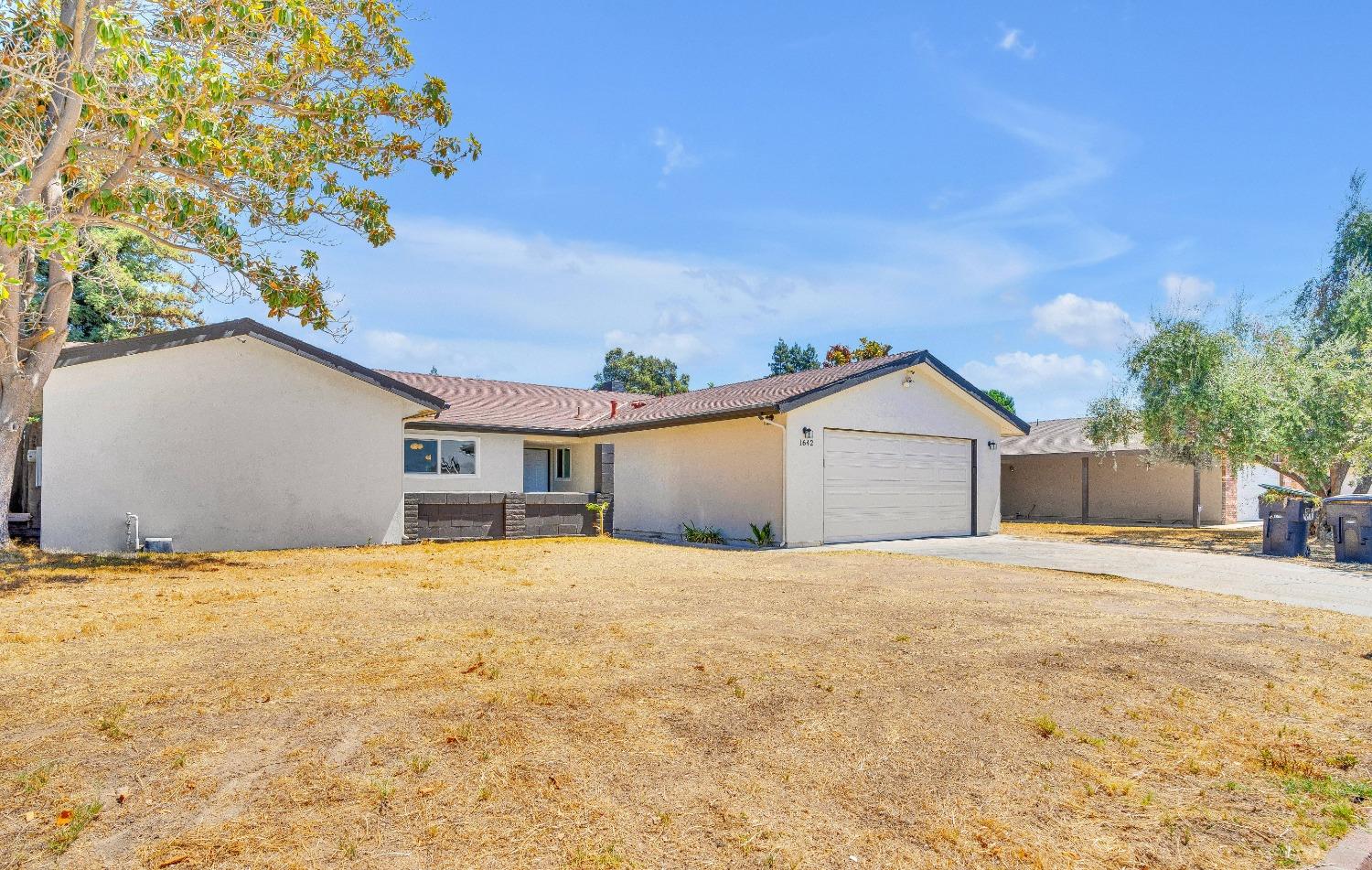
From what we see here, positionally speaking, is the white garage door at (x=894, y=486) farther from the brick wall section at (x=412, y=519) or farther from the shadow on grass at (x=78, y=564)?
the shadow on grass at (x=78, y=564)

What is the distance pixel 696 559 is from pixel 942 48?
9.89 meters

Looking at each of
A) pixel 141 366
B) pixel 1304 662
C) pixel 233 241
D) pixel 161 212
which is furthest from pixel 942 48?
pixel 141 366

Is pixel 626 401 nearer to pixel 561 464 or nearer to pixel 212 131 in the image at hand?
pixel 561 464

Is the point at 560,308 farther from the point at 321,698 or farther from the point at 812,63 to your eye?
the point at 321,698

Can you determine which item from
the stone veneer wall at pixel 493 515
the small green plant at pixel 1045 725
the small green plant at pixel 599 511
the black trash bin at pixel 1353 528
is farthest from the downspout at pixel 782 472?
the small green plant at pixel 1045 725

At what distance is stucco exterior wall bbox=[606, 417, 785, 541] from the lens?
15.7 m

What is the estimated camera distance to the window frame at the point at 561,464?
23266mm

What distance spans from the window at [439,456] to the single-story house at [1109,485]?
1972 cm

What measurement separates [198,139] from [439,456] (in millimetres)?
10951

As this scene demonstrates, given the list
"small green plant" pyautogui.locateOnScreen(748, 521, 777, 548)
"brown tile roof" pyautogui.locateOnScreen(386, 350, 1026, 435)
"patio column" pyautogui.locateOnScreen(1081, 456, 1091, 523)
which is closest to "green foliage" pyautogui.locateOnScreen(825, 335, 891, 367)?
"patio column" pyautogui.locateOnScreen(1081, 456, 1091, 523)


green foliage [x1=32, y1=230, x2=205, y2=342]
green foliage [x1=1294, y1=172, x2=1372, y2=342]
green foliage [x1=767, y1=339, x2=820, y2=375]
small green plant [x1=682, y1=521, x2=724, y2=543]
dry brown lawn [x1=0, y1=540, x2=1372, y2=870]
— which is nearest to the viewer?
dry brown lawn [x1=0, y1=540, x2=1372, y2=870]

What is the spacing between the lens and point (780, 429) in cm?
1527

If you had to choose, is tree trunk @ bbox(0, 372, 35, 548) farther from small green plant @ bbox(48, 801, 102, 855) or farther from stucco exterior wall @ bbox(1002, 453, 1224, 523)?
stucco exterior wall @ bbox(1002, 453, 1224, 523)

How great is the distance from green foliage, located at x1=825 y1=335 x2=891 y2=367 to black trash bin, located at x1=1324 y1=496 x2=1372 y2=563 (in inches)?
830
